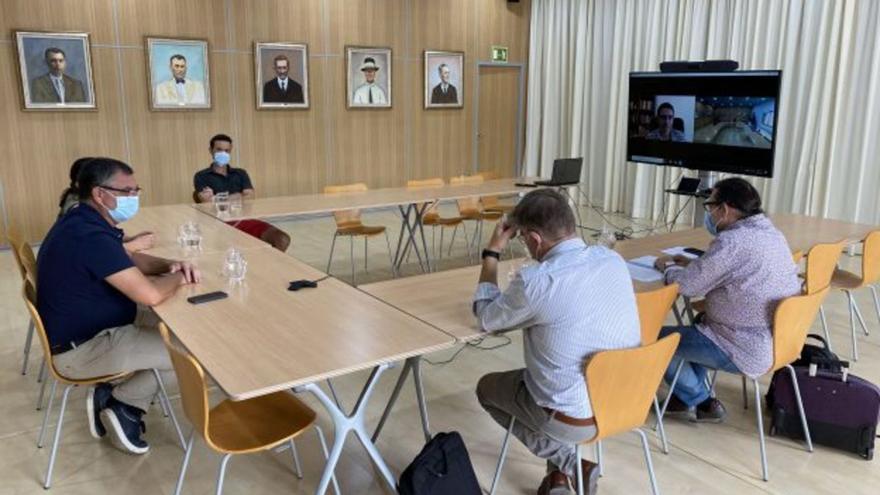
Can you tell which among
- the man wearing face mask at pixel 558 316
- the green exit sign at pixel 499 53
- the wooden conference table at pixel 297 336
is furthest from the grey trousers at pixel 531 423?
the green exit sign at pixel 499 53

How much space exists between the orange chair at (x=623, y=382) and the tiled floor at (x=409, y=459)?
0.63 meters

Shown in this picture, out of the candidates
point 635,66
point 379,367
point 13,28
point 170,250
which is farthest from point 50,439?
point 635,66

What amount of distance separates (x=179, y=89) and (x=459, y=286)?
18.7ft

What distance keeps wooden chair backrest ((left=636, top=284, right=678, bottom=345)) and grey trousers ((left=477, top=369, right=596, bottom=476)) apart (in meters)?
0.51

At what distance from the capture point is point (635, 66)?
8.48 meters

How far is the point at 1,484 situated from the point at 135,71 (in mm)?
5500

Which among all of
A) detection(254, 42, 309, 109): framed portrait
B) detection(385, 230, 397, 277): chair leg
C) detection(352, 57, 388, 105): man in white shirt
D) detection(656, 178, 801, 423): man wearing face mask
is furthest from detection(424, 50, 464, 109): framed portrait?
detection(656, 178, 801, 423): man wearing face mask

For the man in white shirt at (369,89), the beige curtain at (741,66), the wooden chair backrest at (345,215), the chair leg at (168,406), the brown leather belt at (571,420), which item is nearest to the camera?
the brown leather belt at (571,420)

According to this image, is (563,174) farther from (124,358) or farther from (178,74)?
(124,358)

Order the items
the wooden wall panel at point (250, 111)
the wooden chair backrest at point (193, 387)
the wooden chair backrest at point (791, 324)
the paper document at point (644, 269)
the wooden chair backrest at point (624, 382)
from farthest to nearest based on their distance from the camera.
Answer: the wooden wall panel at point (250, 111) < the paper document at point (644, 269) < the wooden chair backrest at point (791, 324) < the wooden chair backrest at point (624, 382) < the wooden chair backrest at point (193, 387)

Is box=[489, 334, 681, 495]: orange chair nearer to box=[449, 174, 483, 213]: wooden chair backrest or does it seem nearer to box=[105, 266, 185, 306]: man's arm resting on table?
box=[105, 266, 185, 306]: man's arm resting on table

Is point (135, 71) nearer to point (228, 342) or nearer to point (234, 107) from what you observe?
point (234, 107)

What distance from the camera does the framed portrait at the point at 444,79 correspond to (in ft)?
30.0

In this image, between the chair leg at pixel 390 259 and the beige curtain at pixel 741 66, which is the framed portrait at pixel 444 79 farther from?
the chair leg at pixel 390 259
